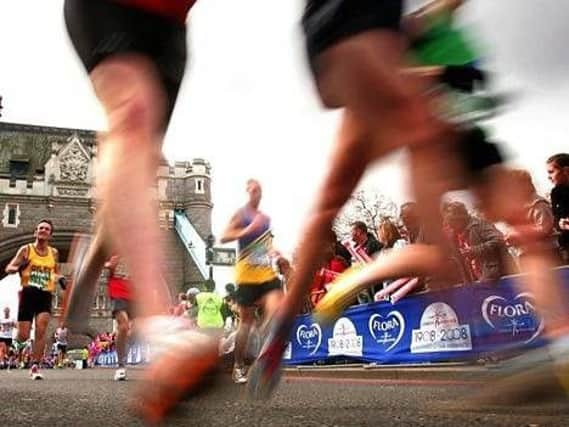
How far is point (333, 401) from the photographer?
3576 mm

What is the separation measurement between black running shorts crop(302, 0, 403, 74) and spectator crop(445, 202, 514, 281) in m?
1.52

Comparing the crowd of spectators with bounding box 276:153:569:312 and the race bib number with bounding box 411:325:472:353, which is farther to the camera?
the race bib number with bounding box 411:325:472:353

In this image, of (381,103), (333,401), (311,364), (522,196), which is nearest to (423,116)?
(381,103)

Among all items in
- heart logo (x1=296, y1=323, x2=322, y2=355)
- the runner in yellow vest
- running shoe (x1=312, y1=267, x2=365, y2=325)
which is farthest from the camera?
heart logo (x1=296, y1=323, x2=322, y2=355)

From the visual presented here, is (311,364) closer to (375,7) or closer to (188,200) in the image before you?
(375,7)

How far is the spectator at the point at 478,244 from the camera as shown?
3.54 m

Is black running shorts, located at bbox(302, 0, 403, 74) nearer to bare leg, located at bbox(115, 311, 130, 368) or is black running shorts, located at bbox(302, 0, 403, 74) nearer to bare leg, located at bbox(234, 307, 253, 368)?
bare leg, located at bbox(234, 307, 253, 368)

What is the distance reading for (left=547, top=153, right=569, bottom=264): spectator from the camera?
4379 millimetres

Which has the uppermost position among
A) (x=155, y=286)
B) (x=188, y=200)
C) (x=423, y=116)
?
(x=188, y=200)

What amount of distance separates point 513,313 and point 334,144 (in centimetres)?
342

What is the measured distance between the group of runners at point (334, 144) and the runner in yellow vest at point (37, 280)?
4.62 meters

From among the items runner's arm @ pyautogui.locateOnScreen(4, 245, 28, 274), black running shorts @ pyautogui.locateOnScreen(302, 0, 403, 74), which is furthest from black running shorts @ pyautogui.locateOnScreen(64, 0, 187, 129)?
runner's arm @ pyautogui.locateOnScreen(4, 245, 28, 274)

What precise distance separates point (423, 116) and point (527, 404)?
2.61 feet

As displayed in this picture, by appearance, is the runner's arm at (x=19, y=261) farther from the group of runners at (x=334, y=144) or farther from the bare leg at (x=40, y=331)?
the group of runners at (x=334, y=144)
